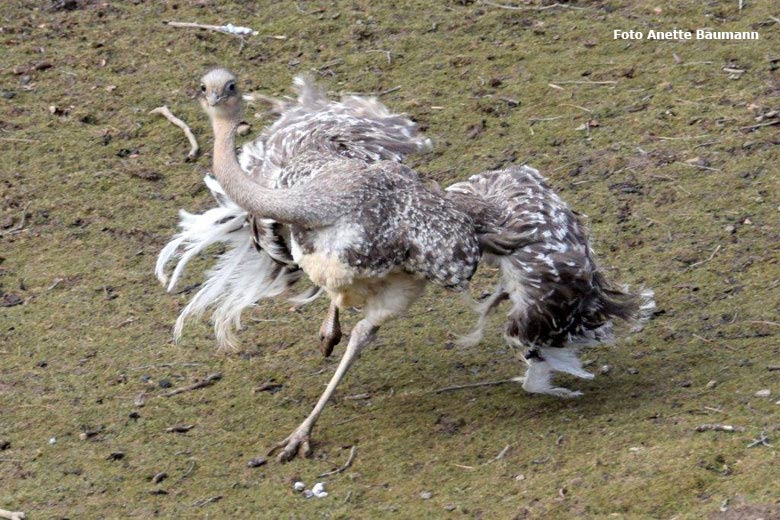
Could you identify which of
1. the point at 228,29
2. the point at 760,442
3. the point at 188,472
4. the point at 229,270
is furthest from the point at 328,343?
the point at 228,29

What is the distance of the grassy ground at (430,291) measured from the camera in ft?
19.6

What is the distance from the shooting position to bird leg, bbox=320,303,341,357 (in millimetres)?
7059

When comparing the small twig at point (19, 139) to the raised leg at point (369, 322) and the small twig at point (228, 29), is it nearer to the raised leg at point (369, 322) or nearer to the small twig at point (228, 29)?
the small twig at point (228, 29)

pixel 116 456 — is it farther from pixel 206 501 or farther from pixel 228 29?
pixel 228 29

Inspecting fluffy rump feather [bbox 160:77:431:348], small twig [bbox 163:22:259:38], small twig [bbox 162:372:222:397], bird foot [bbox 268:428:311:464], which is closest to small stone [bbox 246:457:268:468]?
bird foot [bbox 268:428:311:464]

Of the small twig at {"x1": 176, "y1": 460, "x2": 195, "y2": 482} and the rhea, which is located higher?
the rhea

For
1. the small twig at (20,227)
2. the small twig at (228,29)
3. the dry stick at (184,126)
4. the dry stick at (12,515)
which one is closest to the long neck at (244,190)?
the dry stick at (12,515)

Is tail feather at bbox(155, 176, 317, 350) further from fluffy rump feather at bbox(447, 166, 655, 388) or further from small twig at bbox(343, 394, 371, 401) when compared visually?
fluffy rump feather at bbox(447, 166, 655, 388)

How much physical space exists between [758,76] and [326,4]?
349 centimetres

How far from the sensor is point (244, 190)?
19.5 feet

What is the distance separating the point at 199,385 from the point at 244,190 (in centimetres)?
155

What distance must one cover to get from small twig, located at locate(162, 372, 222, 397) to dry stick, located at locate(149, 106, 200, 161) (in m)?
2.50

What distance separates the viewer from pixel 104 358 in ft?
24.2

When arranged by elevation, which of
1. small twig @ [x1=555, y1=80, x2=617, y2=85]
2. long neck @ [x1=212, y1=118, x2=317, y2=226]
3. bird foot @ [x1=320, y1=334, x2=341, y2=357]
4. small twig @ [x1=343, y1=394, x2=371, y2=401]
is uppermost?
long neck @ [x1=212, y1=118, x2=317, y2=226]
